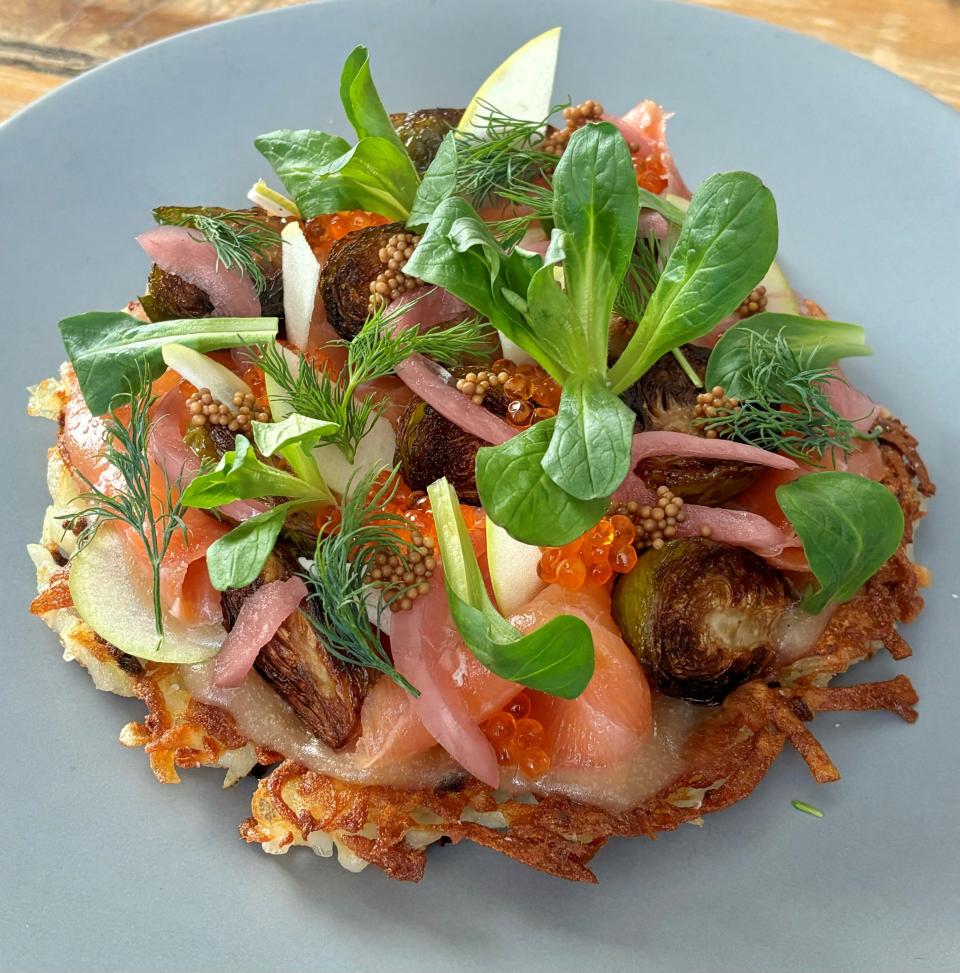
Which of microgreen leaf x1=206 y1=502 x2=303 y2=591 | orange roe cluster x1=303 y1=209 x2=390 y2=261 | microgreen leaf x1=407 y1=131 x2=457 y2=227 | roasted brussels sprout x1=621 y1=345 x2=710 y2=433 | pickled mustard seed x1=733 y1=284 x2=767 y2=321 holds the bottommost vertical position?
microgreen leaf x1=206 y1=502 x2=303 y2=591

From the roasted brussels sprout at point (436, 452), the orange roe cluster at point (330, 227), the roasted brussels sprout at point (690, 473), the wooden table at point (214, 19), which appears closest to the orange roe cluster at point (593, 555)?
the roasted brussels sprout at point (690, 473)

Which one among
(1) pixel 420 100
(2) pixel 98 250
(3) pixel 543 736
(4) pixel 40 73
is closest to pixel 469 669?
(3) pixel 543 736

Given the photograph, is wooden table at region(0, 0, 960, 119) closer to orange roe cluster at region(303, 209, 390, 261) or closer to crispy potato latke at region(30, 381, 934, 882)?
orange roe cluster at region(303, 209, 390, 261)

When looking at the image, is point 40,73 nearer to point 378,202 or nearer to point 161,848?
point 378,202

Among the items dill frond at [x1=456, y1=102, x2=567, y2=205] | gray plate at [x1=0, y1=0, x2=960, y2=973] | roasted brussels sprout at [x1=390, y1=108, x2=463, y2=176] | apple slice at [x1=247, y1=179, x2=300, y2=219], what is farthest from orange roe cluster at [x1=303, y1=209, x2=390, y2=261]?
gray plate at [x1=0, y1=0, x2=960, y2=973]

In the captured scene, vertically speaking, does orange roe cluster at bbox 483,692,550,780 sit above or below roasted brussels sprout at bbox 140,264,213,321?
below

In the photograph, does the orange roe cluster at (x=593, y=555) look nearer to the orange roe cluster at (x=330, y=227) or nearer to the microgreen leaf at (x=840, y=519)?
the microgreen leaf at (x=840, y=519)

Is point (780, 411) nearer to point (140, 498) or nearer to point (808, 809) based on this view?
point (808, 809)
